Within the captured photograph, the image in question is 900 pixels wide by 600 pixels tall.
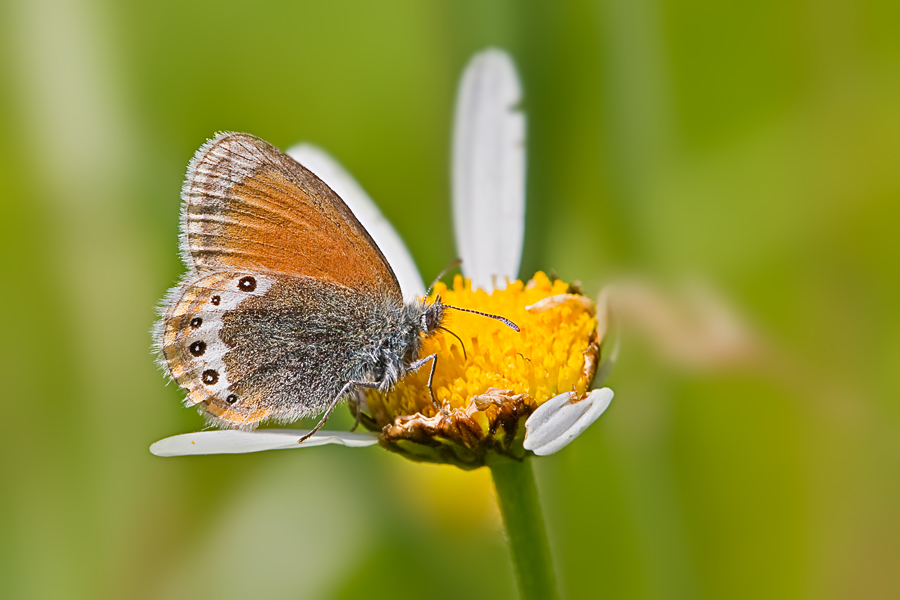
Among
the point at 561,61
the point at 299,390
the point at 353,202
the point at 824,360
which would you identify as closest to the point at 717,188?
the point at 561,61

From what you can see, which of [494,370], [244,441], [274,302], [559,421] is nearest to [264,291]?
[274,302]

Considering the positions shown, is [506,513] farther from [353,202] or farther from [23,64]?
[23,64]

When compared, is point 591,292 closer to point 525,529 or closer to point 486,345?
point 486,345

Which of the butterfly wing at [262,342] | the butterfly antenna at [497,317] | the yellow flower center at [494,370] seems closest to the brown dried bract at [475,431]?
the yellow flower center at [494,370]

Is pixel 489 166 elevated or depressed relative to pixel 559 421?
elevated

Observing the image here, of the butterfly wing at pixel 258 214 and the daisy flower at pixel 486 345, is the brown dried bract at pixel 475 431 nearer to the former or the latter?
the daisy flower at pixel 486 345

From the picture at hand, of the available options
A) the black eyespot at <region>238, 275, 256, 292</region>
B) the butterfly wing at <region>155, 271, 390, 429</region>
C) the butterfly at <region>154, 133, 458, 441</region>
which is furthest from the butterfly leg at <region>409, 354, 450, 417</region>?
the black eyespot at <region>238, 275, 256, 292</region>

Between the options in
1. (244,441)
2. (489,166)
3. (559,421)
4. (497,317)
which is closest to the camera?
(559,421)
